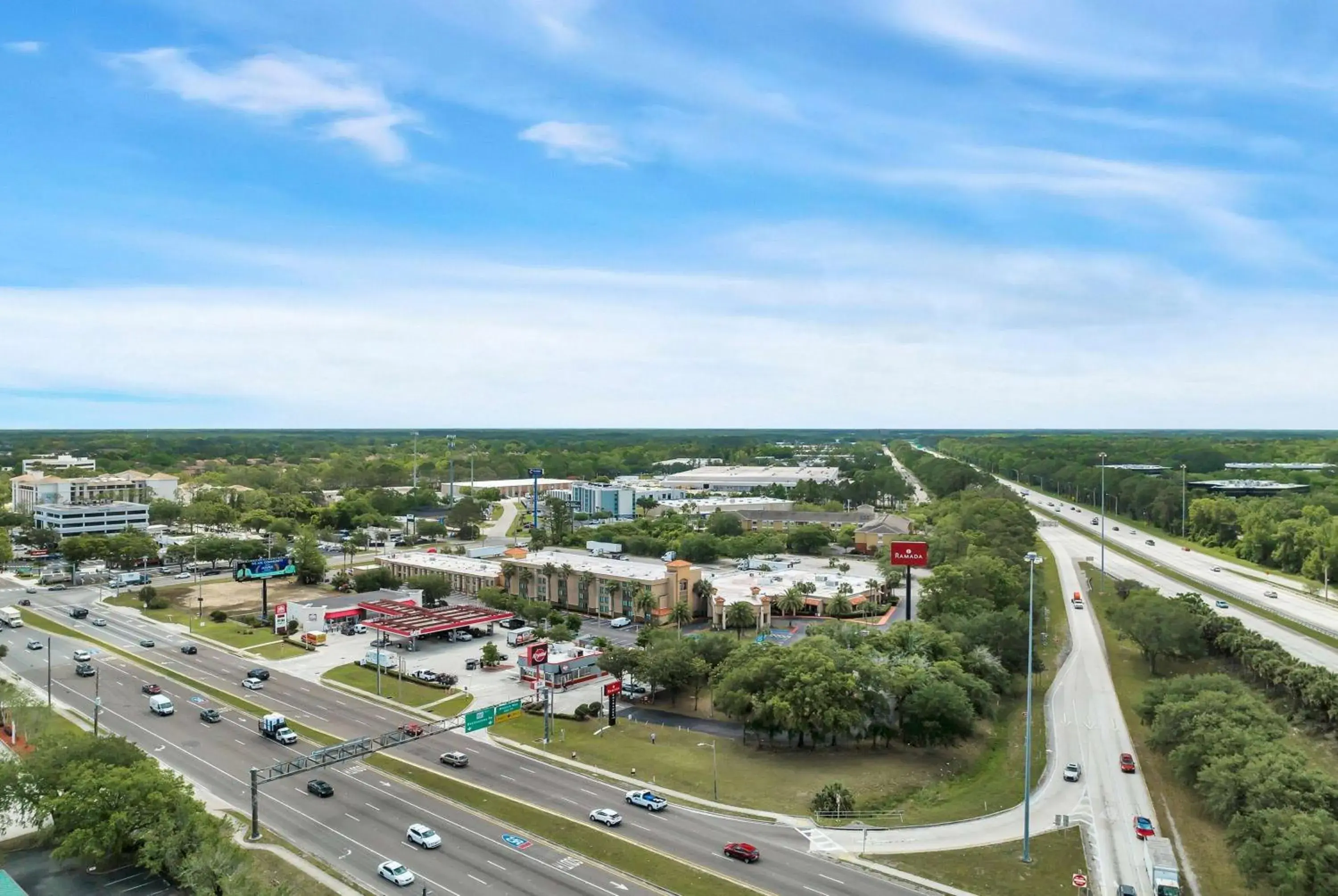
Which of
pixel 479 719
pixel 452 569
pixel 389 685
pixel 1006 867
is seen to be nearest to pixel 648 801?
pixel 479 719

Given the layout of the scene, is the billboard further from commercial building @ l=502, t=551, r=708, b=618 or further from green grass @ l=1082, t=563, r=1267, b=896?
green grass @ l=1082, t=563, r=1267, b=896

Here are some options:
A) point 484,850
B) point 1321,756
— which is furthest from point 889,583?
point 484,850

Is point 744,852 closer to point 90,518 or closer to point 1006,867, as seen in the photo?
point 1006,867

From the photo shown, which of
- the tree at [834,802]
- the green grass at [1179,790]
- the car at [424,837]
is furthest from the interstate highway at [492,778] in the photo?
the green grass at [1179,790]

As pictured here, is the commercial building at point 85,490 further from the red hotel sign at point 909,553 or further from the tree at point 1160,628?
the tree at point 1160,628

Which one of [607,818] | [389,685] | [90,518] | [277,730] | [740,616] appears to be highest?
[90,518]

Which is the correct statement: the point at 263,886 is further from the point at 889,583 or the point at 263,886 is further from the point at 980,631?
the point at 889,583
